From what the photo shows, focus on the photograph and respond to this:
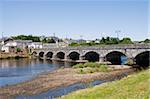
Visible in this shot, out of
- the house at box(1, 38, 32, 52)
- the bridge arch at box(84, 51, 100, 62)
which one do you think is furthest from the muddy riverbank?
the house at box(1, 38, 32, 52)

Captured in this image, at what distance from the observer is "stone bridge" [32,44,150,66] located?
291 feet

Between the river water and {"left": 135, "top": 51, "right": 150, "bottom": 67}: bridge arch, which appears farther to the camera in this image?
{"left": 135, "top": 51, "right": 150, "bottom": 67}: bridge arch

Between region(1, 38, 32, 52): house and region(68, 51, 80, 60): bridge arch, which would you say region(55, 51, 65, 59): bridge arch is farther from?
region(1, 38, 32, 52): house

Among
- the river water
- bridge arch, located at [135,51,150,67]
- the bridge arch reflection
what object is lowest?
the river water

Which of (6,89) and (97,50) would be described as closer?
(6,89)

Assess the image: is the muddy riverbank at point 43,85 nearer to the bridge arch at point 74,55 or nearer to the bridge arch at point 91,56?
the bridge arch at point 91,56

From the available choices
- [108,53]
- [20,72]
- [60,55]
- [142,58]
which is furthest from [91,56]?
[20,72]

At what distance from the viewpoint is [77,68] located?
75500mm

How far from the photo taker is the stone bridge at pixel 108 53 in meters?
88.6

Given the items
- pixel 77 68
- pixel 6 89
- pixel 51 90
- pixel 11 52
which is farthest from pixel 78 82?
pixel 11 52

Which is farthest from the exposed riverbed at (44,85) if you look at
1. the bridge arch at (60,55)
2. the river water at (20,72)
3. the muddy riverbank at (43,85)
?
the bridge arch at (60,55)

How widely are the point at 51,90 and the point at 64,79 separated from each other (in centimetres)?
1170

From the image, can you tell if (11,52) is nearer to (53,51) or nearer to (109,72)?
(53,51)

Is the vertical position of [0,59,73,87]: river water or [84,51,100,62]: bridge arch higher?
[84,51,100,62]: bridge arch
